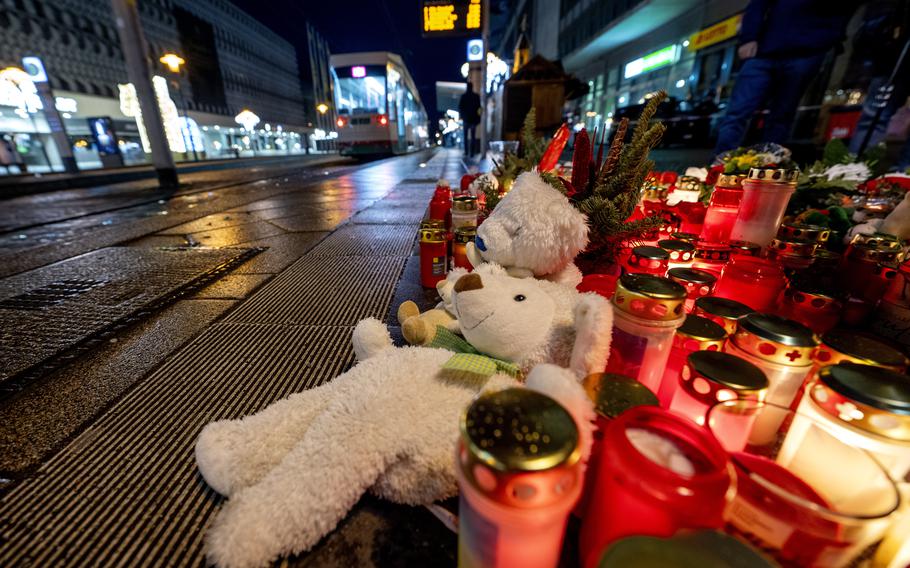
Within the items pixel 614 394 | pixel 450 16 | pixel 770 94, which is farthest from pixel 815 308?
pixel 450 16

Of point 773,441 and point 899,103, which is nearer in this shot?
point 773,441

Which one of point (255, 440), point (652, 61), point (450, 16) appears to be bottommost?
point (255, 440)

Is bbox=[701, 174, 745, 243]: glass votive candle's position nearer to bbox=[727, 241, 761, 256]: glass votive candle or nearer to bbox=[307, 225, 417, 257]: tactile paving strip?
bbox=[727, 241, 761, 256]: glass votive candle

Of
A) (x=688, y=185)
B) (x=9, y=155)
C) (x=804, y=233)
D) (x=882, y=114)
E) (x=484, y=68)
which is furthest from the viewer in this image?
(x=9, y=155)

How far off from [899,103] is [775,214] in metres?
4.28

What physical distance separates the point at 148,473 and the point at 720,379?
1.08 meters

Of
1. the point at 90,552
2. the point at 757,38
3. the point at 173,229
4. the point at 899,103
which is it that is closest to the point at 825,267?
the point at 90,552

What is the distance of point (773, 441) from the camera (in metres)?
0.50

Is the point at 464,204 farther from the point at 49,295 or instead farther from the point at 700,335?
the point at 49,295

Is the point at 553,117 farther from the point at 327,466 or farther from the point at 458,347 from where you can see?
the point at 327,466

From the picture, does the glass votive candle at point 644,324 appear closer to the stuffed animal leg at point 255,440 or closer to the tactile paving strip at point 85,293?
the stuffed animal leg at point 255,440

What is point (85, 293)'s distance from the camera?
169 cm

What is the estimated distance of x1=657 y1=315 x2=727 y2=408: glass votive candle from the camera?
2.15 ft

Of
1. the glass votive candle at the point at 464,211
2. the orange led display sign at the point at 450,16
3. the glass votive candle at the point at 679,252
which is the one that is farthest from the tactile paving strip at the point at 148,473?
the orange led display sign at the point at 450,16
